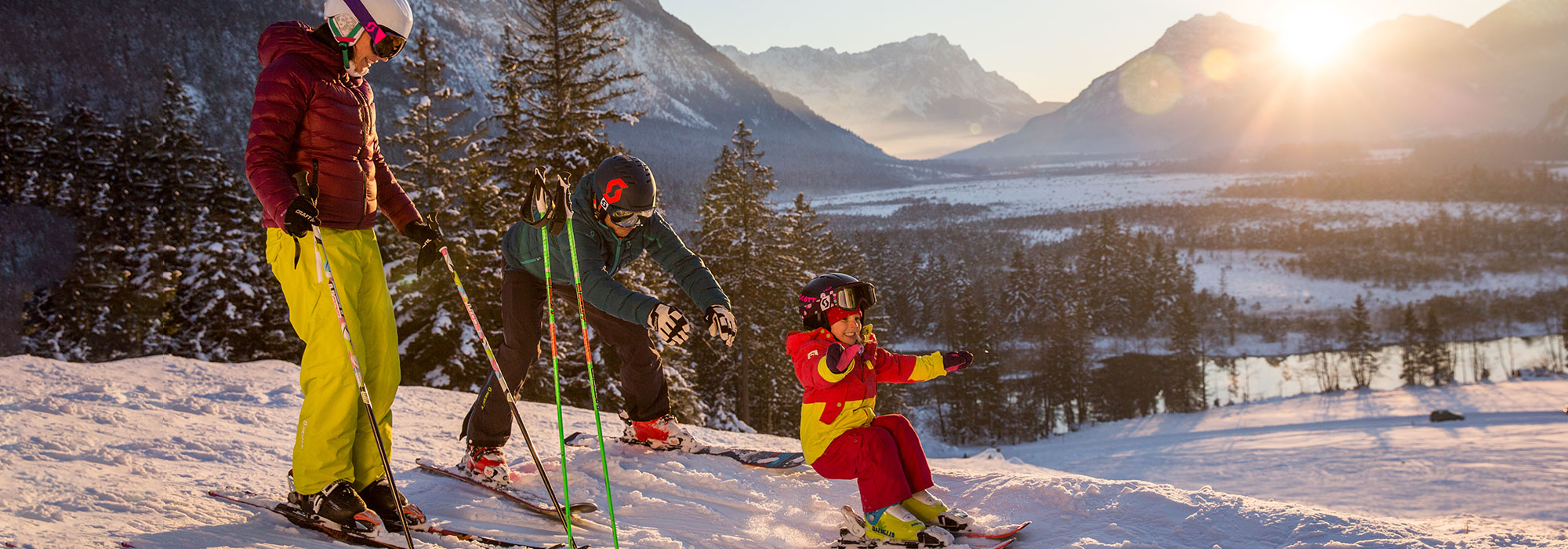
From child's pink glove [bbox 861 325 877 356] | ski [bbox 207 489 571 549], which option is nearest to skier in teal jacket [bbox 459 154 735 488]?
child's pink glove [bbox 861 325 877 356]

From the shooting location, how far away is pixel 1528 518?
15.1 m

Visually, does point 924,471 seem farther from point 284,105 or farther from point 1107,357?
point 1107,357

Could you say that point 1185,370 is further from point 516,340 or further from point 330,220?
point 330,220

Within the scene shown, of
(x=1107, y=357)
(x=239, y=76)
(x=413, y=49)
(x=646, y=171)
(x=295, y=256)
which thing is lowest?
(x=1107, y=357)

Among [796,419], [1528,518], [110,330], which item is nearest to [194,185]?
[110,330]

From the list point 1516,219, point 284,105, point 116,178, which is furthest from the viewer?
point 1516,219

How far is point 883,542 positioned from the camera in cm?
412

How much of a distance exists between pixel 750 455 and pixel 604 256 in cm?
200

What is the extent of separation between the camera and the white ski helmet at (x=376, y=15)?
3469 millimetres

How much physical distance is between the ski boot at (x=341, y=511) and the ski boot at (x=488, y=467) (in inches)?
47.8

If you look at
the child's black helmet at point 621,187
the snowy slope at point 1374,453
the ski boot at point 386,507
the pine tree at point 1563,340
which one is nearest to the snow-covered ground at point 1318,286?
the pine tree at point 1563,340

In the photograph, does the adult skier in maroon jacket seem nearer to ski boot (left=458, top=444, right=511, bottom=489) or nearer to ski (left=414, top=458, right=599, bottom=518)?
ski (left=414, top=458, right=599, bottom=518)

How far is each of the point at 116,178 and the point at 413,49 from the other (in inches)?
1171

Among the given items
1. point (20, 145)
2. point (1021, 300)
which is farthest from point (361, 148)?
point (1021, 300)
